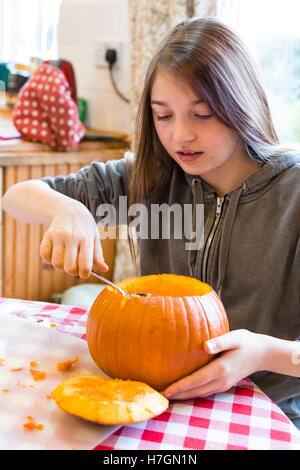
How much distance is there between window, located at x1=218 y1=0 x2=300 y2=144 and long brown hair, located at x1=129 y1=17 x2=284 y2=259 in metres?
0.65

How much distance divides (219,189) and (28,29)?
2.11 meters

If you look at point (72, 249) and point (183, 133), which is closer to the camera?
point (72, 249)

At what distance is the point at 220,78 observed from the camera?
875 mm

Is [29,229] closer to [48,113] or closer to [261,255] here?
[48,113]

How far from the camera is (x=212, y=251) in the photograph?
1.01 meters

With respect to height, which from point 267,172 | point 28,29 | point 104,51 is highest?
point 28,29

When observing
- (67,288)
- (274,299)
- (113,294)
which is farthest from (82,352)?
(67,288)

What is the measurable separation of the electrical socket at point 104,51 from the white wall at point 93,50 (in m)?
0.02

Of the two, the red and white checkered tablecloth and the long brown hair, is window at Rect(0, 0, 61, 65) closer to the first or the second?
the long brown hair

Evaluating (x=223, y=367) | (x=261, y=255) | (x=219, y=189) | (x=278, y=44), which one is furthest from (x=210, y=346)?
(x=278, y=44)

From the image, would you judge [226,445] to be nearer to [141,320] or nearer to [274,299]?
[141,320]

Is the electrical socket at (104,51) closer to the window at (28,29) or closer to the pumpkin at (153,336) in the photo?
the window at (28,29)

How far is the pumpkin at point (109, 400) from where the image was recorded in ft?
1.85

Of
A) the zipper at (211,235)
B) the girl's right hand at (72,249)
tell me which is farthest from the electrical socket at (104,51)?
the girl's right hand at (72,249)
